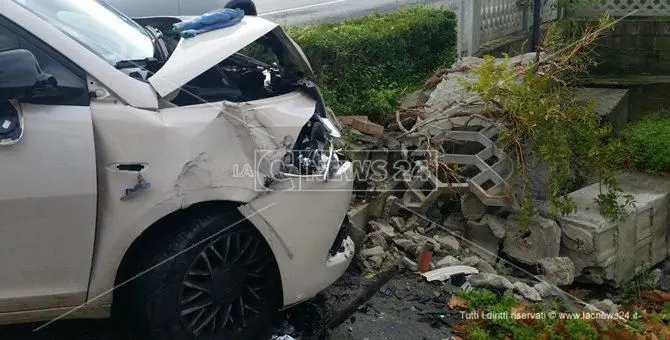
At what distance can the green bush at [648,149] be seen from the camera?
6098 millimetres

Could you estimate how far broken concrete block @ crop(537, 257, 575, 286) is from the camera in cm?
473

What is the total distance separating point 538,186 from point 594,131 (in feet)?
2.28

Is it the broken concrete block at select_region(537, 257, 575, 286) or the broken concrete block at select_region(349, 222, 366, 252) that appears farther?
the broken concrete block at select_region(537, 257, 575, 286)

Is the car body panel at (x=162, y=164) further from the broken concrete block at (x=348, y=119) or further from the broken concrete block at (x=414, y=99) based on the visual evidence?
the broken concrete block at (x=414, y=99)

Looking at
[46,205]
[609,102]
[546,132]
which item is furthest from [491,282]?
[609,102]

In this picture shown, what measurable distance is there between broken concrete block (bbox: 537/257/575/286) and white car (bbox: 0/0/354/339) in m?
1.79

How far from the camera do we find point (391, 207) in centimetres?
509

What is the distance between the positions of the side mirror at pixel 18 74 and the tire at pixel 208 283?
886mm

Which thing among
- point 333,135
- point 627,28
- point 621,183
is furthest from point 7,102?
point 627,28

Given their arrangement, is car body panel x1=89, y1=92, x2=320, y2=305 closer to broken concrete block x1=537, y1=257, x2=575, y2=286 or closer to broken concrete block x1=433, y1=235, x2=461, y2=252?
broken concrete block x1=433, y1=235, x2=461, y2=252

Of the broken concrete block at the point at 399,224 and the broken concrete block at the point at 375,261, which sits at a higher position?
the broken concrete block at the point at 399,224

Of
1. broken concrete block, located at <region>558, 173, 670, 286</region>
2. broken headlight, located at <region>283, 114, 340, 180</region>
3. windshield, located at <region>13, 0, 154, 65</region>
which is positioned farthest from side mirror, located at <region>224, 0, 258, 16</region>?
broken concrete block, located at <region>558, 173, 670, 286</region>

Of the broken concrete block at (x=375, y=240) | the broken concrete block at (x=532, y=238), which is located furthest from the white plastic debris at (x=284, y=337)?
the broken concrete block at (x=532, y=238)

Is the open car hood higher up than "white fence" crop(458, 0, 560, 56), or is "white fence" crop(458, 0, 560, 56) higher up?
the open car hood
